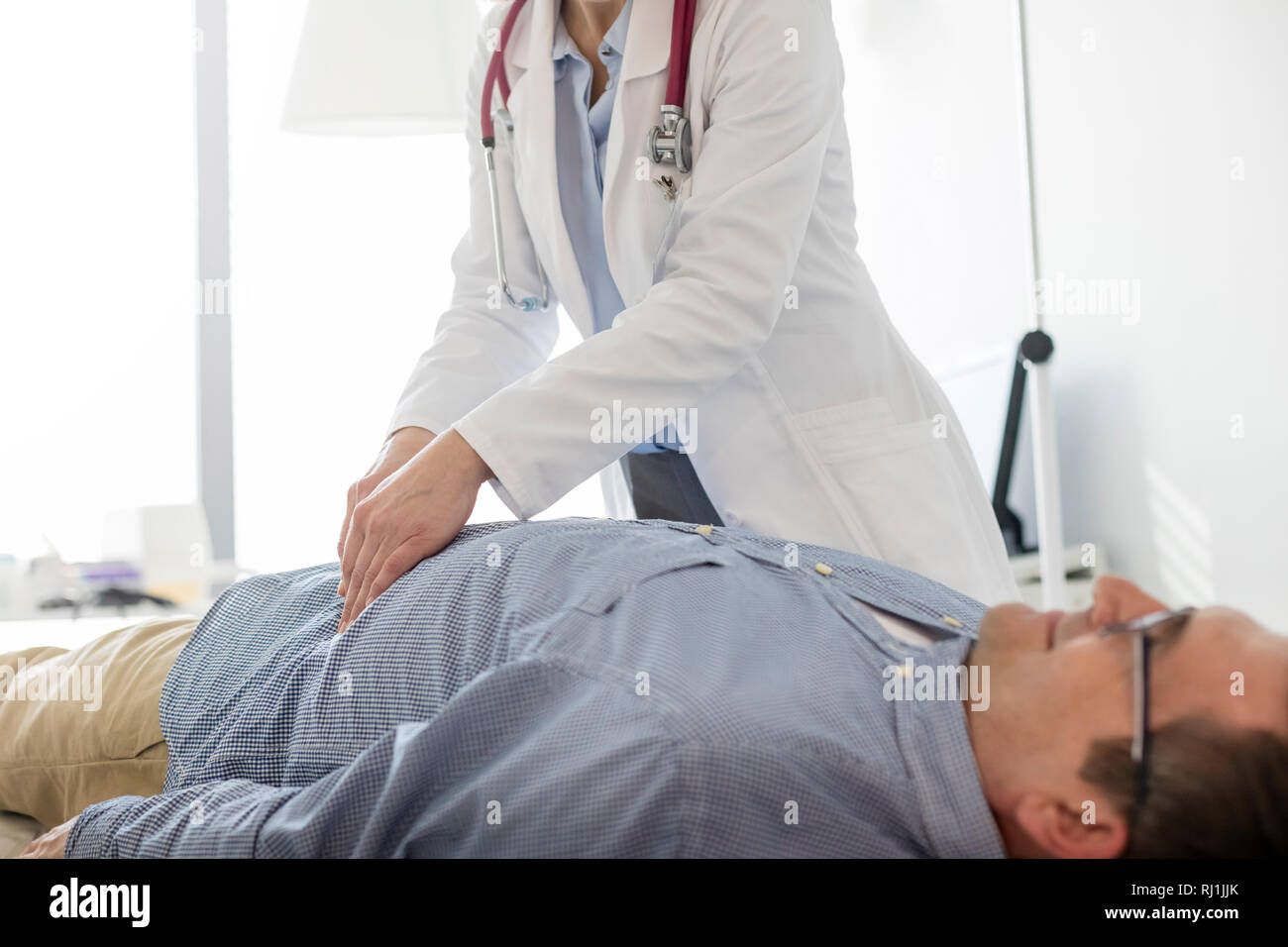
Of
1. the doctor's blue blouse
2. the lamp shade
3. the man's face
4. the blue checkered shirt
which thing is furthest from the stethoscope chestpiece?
the lamp shade

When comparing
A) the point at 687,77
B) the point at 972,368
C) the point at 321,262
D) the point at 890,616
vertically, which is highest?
the point at 321,262

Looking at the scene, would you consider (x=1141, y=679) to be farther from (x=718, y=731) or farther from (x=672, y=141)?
(x=672, y=141)

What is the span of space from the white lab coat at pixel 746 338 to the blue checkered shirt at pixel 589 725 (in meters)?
0.16

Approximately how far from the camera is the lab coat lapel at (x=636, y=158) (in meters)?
1.12

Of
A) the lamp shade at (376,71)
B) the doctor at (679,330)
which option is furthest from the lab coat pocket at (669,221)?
the lamp shade at (376,71)

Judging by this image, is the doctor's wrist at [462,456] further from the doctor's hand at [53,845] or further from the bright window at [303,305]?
the bright window at [303,305]

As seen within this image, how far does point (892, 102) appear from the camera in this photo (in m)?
2.80

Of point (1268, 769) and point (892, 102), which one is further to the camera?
point (892, 102)

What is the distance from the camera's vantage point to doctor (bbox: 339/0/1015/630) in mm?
927

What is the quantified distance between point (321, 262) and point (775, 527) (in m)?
2.46
